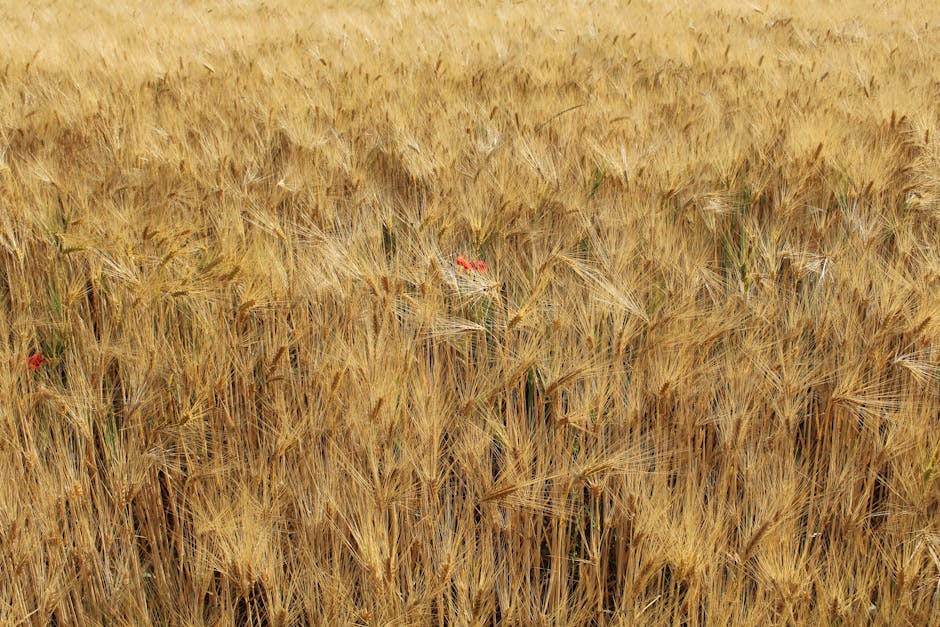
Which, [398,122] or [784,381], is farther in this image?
[398,122]

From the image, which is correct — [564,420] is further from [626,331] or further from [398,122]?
[398,122]

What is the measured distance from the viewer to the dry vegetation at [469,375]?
1022mm

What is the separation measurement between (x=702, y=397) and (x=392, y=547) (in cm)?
62

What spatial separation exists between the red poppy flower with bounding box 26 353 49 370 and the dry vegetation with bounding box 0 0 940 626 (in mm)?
23

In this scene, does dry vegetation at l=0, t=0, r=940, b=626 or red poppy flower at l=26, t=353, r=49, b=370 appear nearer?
dry vegetation at l=0, t=0, r=940, b=626

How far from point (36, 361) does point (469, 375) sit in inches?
32.4

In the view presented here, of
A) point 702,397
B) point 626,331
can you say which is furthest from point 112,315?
point 702,397

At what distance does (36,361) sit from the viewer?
138 cm

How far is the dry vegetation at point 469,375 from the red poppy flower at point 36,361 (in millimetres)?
23

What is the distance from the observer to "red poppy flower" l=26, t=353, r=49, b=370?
1357 millimetres

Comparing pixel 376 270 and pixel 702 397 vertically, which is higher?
pixel 376 270

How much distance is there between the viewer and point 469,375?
52.8 inches

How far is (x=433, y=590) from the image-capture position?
0.98 meters

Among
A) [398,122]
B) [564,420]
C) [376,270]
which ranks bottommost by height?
[564,420]
